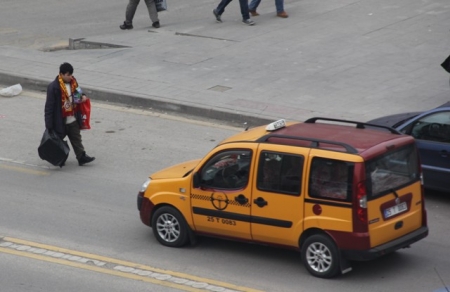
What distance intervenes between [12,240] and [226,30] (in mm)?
12459

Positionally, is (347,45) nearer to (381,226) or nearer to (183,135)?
(183,135)

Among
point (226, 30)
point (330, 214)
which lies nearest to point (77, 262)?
point (330, 214)

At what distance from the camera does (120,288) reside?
32.5ft

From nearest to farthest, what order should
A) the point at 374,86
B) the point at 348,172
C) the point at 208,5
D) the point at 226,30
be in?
the point at 348,172, the point at 374,86, the point at 226,30, the point at 208,5

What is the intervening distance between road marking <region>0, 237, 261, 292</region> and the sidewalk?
6.16 m

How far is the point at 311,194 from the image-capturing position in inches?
390

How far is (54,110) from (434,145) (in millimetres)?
5335

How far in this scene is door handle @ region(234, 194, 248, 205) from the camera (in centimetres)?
1035

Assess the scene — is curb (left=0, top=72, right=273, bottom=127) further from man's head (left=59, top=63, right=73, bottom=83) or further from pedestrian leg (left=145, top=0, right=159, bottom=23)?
pedestrian leg (left=145, top=0, right=159, bottom=23)

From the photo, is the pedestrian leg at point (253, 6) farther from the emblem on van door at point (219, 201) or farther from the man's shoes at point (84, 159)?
the emblem on van door at point (219, 201)

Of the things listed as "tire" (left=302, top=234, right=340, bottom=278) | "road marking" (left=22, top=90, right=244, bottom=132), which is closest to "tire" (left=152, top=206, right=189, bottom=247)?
"tire" (left=302, top=234, right=340, bottom=278)

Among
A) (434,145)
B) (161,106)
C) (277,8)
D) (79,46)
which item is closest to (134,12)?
(79,46)

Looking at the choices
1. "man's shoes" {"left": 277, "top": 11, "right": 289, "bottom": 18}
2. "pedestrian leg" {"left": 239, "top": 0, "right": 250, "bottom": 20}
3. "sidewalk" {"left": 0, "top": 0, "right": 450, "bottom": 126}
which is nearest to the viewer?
"sidewalk" {"left": 0, "top": 0, "right": 450, "bottom": 126}

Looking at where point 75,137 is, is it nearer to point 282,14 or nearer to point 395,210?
point 395,210
